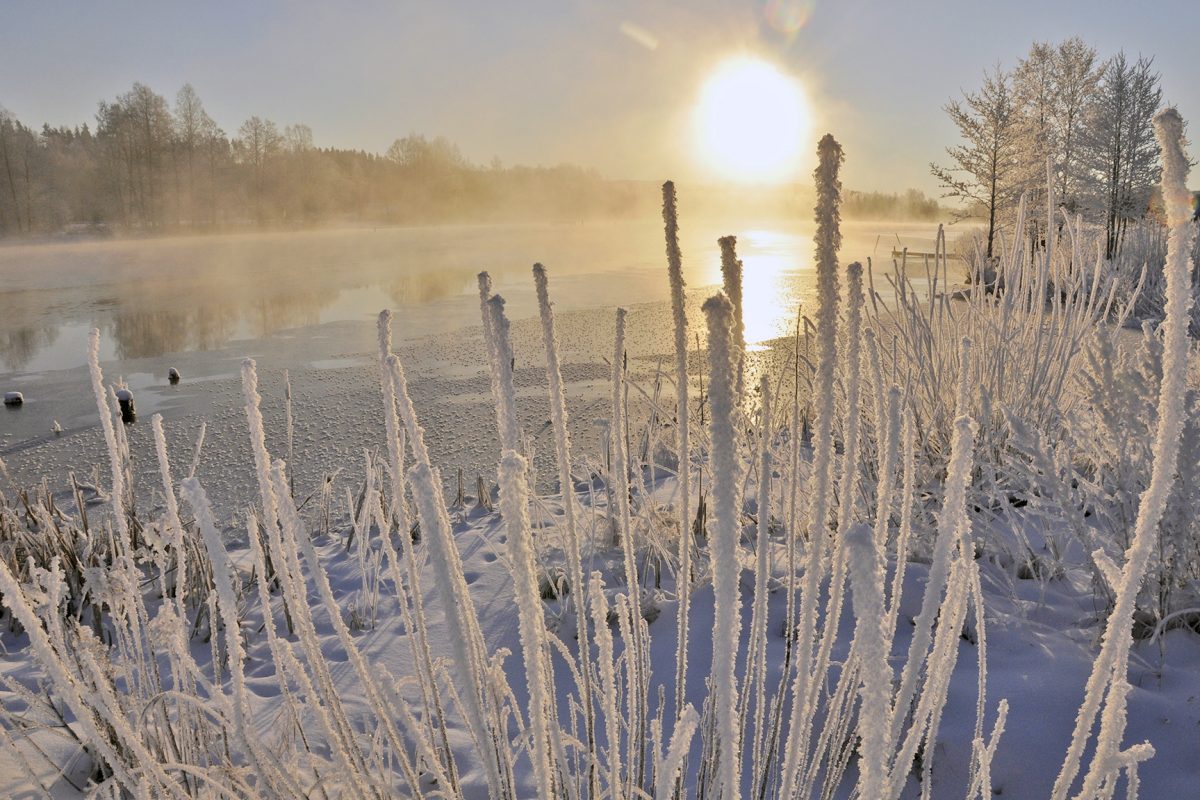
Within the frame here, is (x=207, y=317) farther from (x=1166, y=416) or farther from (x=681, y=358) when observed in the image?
(x=1166, y=416)

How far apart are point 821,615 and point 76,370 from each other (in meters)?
10.4

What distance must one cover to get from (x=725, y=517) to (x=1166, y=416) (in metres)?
0.40

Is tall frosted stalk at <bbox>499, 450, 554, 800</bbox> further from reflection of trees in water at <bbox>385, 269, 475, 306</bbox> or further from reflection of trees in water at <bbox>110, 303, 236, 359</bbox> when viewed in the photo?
reflection of trees in water at <bbox>385, 269, 475, 306</bbox>

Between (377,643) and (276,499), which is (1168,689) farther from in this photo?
(377,643)

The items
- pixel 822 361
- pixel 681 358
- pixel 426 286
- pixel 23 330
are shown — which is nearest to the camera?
pixel 822 361

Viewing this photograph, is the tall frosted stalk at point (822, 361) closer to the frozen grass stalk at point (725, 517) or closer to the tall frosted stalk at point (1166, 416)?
the frozen grass stalk at point (725, 517)

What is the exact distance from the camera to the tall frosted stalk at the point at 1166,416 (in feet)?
1.91

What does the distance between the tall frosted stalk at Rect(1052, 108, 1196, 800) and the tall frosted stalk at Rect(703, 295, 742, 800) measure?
33 cm

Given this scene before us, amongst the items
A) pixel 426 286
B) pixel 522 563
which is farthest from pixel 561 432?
pixel 426 286

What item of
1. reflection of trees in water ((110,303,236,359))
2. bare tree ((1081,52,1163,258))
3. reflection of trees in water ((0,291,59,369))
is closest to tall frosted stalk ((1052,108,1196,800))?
reflection of trees in water ((110,303,236,359))

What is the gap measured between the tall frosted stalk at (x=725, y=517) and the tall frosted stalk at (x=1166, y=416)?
0.33 meters

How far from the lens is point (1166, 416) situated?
613mm

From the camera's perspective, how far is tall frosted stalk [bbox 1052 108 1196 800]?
58cm

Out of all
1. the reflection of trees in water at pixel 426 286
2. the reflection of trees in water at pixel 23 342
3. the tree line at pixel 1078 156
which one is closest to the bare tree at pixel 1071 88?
the tree line at pixel 1078 156
